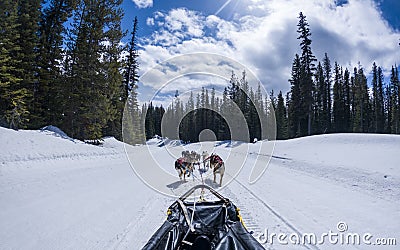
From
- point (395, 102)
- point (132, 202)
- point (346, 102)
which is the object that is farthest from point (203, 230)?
point (395, 102)

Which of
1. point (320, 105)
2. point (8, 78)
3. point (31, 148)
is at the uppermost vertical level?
point (320, 105)

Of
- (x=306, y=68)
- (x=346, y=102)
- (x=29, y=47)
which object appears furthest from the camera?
(x=346, y=102)

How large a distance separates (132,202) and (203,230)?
326 centimetres

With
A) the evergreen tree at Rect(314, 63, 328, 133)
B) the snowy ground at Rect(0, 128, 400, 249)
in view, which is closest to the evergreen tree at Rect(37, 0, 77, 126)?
the snowy ground at Rect(0, 128, 400, 249)

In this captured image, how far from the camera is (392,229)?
4.21 m

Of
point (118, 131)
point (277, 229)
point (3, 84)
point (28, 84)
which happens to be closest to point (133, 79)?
point (118, 131)

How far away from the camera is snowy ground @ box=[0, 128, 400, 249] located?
4.07 metres

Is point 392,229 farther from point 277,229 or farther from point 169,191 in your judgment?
point 169,191

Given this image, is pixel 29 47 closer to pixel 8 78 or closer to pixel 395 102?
pixel 8 78

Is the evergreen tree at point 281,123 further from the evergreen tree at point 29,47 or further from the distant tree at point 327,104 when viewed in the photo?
the evergreen tree at point 29,47

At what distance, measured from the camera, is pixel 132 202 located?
6141mm

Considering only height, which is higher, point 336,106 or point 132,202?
point 336,106

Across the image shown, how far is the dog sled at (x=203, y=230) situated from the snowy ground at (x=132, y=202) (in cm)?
82

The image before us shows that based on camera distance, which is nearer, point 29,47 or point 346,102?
point 29,47
